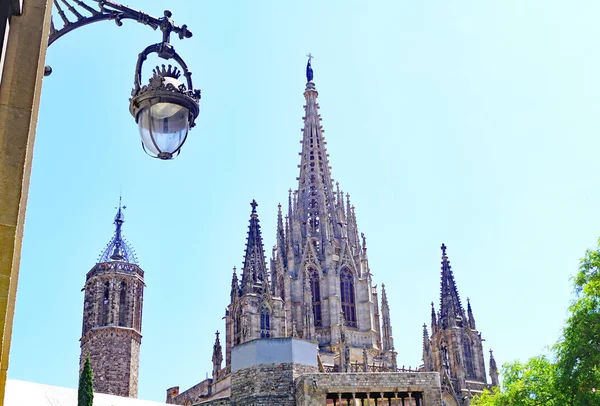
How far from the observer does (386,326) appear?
2352 inches

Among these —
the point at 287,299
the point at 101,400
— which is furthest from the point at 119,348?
the point at 101,400

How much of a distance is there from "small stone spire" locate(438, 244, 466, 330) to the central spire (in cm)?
1025

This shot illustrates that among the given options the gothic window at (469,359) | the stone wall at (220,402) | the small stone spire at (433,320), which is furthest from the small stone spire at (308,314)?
the stone wall at (220,402)

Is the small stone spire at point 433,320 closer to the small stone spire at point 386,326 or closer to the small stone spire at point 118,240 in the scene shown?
the small stone spire at point 386,326

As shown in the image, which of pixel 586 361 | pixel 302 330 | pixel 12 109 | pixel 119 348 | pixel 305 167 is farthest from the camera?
pixel 305 167

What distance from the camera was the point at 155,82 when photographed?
6414mm

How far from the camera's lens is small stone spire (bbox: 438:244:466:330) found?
59.1 m

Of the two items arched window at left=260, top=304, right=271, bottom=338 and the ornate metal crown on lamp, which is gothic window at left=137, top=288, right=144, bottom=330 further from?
the ornate metal crown on lamp

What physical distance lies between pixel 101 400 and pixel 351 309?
78.0ft

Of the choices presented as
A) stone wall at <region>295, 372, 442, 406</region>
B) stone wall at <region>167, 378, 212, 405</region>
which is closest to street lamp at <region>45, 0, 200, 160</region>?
stone wall at <region>295, 372, 442, 406</region>

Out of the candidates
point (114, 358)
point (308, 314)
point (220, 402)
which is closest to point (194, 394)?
point (114, 358)

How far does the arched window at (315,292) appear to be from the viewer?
58031 mm

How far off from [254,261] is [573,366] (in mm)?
33720

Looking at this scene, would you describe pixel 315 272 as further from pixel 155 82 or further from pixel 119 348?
pixel 155 82
